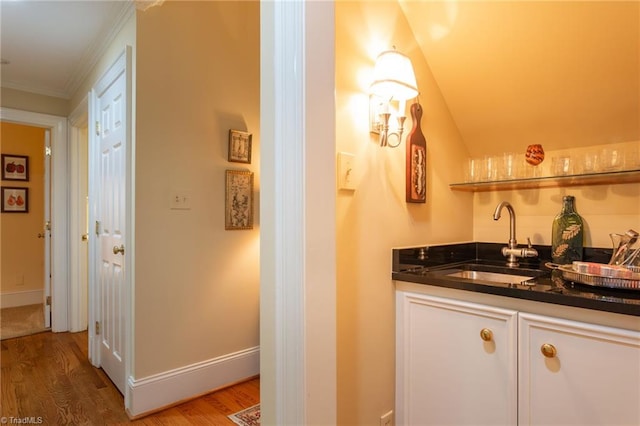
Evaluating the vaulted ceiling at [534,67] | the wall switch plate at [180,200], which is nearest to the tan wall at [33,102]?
the vaulted ceiling at [534,67]

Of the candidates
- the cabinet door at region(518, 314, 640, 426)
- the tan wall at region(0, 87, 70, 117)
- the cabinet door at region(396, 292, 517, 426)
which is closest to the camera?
the cabinet door at region(518, 314, 640, 426)

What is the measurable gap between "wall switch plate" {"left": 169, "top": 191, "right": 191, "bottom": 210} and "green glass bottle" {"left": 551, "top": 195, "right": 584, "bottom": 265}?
78.3 inches

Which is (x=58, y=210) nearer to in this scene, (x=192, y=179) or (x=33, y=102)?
(x=33, y=102)

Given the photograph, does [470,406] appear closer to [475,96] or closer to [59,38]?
[475,96]

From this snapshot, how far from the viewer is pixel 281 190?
3.51 feet

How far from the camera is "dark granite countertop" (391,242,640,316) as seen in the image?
1032 mm

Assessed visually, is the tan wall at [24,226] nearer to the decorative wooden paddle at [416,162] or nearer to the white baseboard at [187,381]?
the white baseboard at [187,381]

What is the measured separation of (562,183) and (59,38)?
10.8 feet

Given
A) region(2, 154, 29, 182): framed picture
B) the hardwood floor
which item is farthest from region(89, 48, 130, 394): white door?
region(2, 154, 29, 182): framed picture

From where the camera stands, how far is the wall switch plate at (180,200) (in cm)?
211

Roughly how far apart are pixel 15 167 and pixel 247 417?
14.5 ft

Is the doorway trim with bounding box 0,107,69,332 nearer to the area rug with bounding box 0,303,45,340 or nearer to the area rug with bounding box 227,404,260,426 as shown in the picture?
the area rug with bounding box 0,303,45,340

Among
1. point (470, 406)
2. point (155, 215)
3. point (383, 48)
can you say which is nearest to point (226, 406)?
point (155, 215)

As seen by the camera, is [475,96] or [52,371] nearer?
[475,96]
